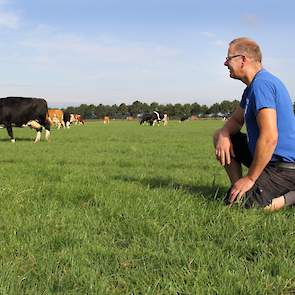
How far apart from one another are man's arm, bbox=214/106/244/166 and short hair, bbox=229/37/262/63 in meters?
0.85

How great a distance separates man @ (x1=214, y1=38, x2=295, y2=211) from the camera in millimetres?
4625

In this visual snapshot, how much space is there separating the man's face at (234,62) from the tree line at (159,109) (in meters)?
128

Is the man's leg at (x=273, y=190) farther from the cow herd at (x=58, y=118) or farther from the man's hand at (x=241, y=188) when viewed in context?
the cow herd at (x=58, y=118)

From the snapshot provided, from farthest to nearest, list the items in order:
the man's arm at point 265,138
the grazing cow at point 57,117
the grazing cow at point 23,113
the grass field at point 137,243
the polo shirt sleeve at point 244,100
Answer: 1. the grazing cow at point 57,117
2. the grazing cow at point 23,113
3. the polo shirt sleeve at point 244,100
4. the man's arm at point 265,138
5. the grass field at point 137,243

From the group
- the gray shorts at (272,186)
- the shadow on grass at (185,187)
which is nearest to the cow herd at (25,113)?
the shadow on grass at (185,187)

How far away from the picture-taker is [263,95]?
464 centimetres

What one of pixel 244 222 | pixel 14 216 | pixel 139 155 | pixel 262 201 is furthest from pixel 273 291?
pixel 139 155

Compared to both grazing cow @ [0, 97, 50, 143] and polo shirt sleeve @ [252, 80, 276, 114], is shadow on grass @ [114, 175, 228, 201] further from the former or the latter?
grazing cow @ [0, 97, 50, 143]

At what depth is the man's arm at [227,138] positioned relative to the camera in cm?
518

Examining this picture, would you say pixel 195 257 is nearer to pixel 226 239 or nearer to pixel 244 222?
pixel 226 239

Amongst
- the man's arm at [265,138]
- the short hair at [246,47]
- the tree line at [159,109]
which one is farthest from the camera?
the tree line at [159,109]

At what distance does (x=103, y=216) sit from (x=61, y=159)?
7162mm

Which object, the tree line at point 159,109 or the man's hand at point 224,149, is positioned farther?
the tree line at point 159,109

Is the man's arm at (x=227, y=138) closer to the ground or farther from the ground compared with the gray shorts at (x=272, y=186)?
farther from the ground
